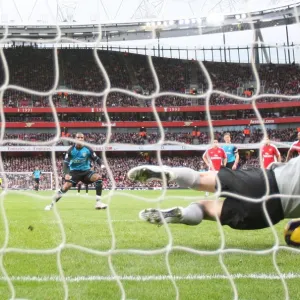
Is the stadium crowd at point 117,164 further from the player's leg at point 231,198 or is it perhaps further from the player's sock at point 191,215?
the player's leg at point 231,198

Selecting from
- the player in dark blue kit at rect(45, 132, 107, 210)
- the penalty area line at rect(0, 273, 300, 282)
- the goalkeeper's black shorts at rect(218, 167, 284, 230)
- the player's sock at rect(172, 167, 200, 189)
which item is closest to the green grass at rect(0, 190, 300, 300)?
the penalty area line at rect(0, 273, 300, 282)

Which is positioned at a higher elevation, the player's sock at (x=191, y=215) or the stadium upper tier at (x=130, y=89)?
the stadium upper tier at (x=130, y=89)

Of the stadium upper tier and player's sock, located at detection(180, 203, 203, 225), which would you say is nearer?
player's sock, located at detection(180, 203, 203, 225)

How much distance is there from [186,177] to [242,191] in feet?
1.26

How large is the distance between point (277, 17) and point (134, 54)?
11736 millimetres

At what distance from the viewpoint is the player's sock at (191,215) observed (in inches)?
125

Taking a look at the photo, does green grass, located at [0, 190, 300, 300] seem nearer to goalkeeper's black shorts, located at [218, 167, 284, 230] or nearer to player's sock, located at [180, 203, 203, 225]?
player's sock, located at [180, 203, 203, 225]

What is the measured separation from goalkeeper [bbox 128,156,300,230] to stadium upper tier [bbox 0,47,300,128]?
27.3m

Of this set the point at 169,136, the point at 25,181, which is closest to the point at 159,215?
the point at 25,181

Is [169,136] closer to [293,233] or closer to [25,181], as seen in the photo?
[25,181]

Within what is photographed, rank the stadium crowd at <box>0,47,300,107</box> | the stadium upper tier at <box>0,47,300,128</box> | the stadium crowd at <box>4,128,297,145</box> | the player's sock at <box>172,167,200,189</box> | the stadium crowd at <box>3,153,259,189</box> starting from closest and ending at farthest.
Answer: the player's sock at <box>172,167,200,189</box>
the stadium crowd at <box>3,153,259,189</box>
the stadium crowd at <box>4,128,297,145</box>
the stadium upper tier at <box>0,47,300,128</box>
the stadium crowd at <box>0,47,300,107</box>

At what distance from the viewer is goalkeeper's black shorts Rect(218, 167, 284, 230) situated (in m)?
2.84

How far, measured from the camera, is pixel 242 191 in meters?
2.92

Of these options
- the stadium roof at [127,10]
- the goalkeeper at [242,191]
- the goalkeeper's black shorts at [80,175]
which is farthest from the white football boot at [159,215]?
the stadium roof at [127,10]
